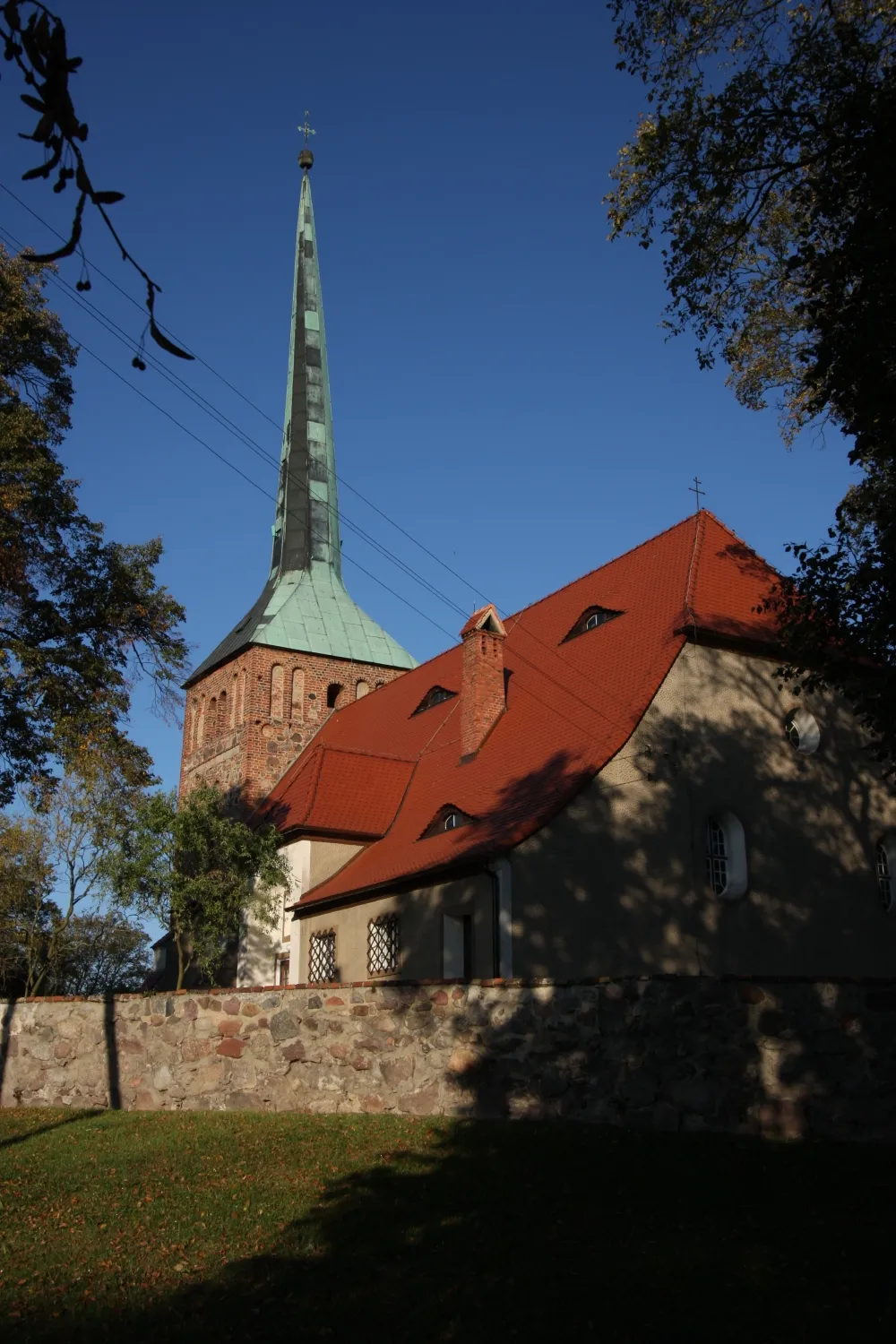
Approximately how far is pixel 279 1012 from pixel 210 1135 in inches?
59.0

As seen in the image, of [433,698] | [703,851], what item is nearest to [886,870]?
[703,851]

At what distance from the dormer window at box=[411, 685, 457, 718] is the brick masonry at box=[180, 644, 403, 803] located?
5761mm

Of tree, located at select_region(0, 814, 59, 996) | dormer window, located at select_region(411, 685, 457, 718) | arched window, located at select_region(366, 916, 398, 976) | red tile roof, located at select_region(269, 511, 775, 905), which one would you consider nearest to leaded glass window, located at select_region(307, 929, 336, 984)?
red tile roof, located at select_region(269, 511, 775, 905)

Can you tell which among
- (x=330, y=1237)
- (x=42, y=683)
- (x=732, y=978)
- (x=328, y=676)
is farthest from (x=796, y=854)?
(x=328, y=676)

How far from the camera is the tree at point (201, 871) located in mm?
20484

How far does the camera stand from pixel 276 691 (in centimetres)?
3089

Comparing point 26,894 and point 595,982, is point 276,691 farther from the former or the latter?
point 595,982

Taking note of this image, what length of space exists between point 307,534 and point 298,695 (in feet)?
20.0

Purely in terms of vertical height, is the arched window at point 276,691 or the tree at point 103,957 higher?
the arched window at point 276,691

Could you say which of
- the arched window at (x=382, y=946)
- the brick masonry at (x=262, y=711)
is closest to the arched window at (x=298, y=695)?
the brick masonry at (x=262, y=711)

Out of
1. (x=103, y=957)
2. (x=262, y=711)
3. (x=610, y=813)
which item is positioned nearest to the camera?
(x=610, y=813)

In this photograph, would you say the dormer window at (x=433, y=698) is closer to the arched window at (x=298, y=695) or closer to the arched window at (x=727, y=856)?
the arched window at (x=298, y=695)

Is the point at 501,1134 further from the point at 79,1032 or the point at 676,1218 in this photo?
the point at 79,1032

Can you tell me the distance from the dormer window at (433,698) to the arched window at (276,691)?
6.04m
